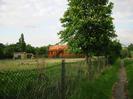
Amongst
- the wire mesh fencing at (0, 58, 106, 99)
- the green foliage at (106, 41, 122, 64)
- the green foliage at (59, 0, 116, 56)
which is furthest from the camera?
the green foliage at (106, 41, 122, 64)

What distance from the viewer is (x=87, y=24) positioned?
34.7 m

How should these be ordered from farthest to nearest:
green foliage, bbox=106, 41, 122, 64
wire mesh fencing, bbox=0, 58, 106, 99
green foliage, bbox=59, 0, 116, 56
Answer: green foliage, bbox=106, 41, 122, 64 < green foliage, bbox=59, 0, 116, 56 < wire mesh fencing, bbox=0, 58, 106, 99

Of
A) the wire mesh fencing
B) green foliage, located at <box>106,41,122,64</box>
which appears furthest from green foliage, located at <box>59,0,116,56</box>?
the wire mesh fencing

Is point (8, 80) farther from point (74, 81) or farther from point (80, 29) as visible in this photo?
point (80, 29)

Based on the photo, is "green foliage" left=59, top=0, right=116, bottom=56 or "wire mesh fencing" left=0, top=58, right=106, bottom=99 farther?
"green foliage" left=59, top=0, right=116, bottom=56

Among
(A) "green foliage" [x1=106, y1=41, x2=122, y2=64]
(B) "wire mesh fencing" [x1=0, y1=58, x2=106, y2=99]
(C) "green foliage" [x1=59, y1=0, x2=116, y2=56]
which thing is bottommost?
(B) "wire mesh fencing" [x1=0, y1=58, x2=106, y2=99]

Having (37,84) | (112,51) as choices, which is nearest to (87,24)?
(112,51)

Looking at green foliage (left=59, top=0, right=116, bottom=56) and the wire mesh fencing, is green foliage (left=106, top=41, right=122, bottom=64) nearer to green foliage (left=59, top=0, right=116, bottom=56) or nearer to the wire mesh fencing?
green foliage (left=59, top=0, right=116, bottom=56)

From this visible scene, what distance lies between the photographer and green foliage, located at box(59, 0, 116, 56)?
34719mm

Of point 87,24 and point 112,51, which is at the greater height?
point 87,24

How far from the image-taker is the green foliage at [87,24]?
34.7 m

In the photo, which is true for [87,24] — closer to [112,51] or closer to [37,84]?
[112,51]

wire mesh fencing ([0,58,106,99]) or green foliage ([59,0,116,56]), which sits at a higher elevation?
green foliage ([59,0,116,56])

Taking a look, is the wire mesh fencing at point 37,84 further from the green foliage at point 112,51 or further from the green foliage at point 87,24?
the green foliage at point 112,51
